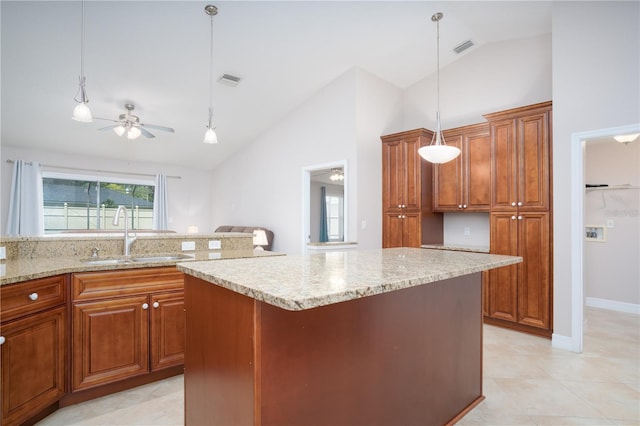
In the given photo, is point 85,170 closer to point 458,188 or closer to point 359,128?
point 359,128

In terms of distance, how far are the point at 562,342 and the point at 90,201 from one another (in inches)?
313

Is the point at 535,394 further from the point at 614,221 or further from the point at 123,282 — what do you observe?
the point at 614,221

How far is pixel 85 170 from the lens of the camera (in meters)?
6.45

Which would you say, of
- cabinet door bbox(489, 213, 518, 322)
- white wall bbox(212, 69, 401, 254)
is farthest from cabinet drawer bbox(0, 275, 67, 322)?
cabinet door bbox(489, 213, 518, 322)

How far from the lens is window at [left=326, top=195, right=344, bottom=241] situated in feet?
30.7

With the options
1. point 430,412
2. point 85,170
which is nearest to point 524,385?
point 430,412

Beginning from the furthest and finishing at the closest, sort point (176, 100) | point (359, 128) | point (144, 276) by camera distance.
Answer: point (176, 100) → point (359, 128) → point (144, 276)

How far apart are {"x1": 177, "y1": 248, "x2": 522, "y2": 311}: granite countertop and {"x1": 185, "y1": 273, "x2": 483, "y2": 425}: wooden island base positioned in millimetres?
81

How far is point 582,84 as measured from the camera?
2.91 meters

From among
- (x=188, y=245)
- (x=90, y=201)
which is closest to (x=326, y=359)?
(x=188, y=245)

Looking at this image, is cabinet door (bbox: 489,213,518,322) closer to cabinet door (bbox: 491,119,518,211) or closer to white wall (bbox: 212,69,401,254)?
cabinet door (bbox: 491,119,518,211)

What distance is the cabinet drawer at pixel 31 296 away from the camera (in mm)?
1616

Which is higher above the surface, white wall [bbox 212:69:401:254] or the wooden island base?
white wall [bbox 212:69:401:254]

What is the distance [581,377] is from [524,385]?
52 centimetres
